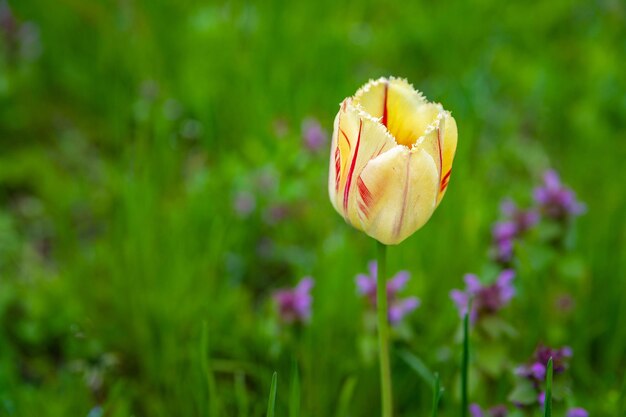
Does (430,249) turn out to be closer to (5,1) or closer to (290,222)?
(290,222)

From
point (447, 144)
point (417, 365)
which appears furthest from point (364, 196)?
point (417, 365)

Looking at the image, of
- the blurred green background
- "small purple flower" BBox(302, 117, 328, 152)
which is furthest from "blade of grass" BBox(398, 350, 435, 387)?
"small purple flower" BBox(302, 117, 328, 152)

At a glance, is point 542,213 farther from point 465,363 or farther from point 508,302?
point 465,363

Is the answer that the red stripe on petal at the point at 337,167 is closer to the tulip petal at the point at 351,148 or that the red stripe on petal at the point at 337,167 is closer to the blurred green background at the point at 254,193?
the tulip petal at the point at 351,148

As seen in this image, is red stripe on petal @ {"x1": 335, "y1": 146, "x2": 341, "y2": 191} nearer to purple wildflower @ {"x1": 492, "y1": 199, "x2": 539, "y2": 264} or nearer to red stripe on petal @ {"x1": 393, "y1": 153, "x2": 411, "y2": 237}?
red stripe on petal @ {"x1": 393, "y1": 153, "x2": 411, "y2": 237}

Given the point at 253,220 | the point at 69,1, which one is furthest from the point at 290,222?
the point at 69,1

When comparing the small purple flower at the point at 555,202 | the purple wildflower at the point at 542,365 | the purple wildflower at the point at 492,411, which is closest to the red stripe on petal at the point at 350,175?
the purple wildflower at the point at 542,365
